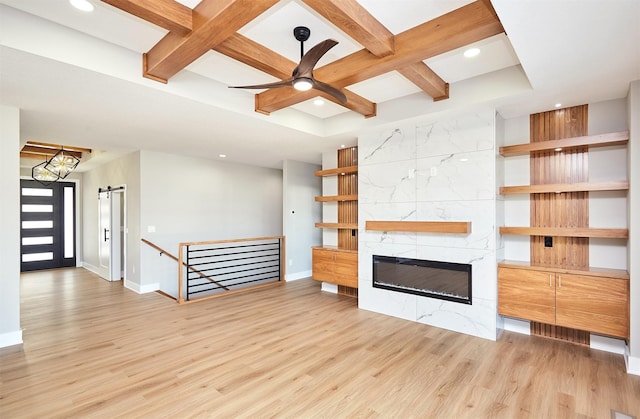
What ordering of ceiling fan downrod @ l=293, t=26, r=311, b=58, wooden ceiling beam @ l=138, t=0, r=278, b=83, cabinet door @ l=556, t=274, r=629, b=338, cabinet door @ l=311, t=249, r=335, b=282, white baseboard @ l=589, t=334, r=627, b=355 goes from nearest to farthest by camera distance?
wooden ceiling beam @ l=138, t=0, r=278, b=83 < ceiling fan downrod @ l=293, t=26, r=311, b=58 < cabinet door @ l=556, t=274, r=629, b=338 < white baseboard @ l=589, t=334, r=627, b=355 < cabinet door @ l=311, t=249, r=335, b=282

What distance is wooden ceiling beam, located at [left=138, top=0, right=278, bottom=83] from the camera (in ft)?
6.89

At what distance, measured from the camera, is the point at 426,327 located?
4160 millimetres

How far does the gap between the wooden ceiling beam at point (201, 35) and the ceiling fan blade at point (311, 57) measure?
465 mm

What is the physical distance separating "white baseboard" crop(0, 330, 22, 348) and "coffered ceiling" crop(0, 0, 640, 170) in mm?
2515

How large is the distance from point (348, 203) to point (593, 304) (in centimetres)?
367

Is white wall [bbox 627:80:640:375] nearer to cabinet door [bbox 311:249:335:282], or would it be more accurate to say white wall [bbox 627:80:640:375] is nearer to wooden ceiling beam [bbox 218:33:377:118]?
wooden ceiling beam [bbox 218:33:377:118]

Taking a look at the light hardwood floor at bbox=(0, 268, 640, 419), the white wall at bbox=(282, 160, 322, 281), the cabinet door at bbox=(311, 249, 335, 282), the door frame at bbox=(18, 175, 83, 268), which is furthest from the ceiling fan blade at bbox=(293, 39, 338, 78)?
the door frame at bbox=(18, 175, 83, 268)

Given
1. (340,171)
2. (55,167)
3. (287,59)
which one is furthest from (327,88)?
(55,167)

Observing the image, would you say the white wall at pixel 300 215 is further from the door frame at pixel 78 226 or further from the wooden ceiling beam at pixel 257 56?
the door frame at pixel 78 226

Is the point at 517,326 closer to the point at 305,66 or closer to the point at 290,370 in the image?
the point at 290,370

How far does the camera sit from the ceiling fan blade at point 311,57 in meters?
2.34

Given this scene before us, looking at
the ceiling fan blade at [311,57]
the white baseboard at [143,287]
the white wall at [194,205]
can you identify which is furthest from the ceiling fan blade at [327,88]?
the white baseboard at [143,287]

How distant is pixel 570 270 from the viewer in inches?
133

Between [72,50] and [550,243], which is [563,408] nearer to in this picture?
[550,243]
